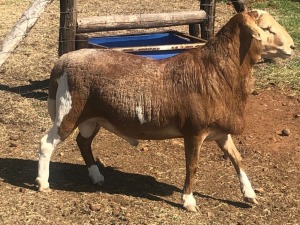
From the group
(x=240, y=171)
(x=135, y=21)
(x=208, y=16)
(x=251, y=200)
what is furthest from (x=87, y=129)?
(x=208, y=16)

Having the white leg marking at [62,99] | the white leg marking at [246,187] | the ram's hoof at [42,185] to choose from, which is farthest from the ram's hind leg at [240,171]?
the ram's hoof at [42,185]

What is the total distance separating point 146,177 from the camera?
571 cm

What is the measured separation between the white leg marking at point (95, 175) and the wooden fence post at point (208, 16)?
3.84 meters

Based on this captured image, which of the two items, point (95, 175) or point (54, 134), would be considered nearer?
point (54, 134)

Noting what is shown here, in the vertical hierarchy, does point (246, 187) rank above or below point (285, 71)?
above

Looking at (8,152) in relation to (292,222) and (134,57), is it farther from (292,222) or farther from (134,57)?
(292,222)

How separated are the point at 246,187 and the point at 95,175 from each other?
51.9 inches

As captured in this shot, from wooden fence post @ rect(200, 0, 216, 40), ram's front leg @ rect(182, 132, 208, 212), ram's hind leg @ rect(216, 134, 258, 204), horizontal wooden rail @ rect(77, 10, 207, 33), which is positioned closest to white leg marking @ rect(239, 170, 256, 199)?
ram's hind leg @ rect(216, 134, 258, 204)

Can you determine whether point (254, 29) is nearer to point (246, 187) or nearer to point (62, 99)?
point (246, 187)

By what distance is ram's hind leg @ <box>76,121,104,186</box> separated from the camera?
18.0 ft

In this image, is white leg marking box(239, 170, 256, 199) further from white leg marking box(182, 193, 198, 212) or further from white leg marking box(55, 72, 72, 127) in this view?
white leg marking box(55, 72, 72, 127)

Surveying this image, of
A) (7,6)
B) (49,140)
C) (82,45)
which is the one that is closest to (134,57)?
(49,140)

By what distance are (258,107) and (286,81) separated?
45.3 inches

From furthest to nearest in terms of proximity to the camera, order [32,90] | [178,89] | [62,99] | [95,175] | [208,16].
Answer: [208,16], [32,90], [95,175], [62,99], [178,89]
